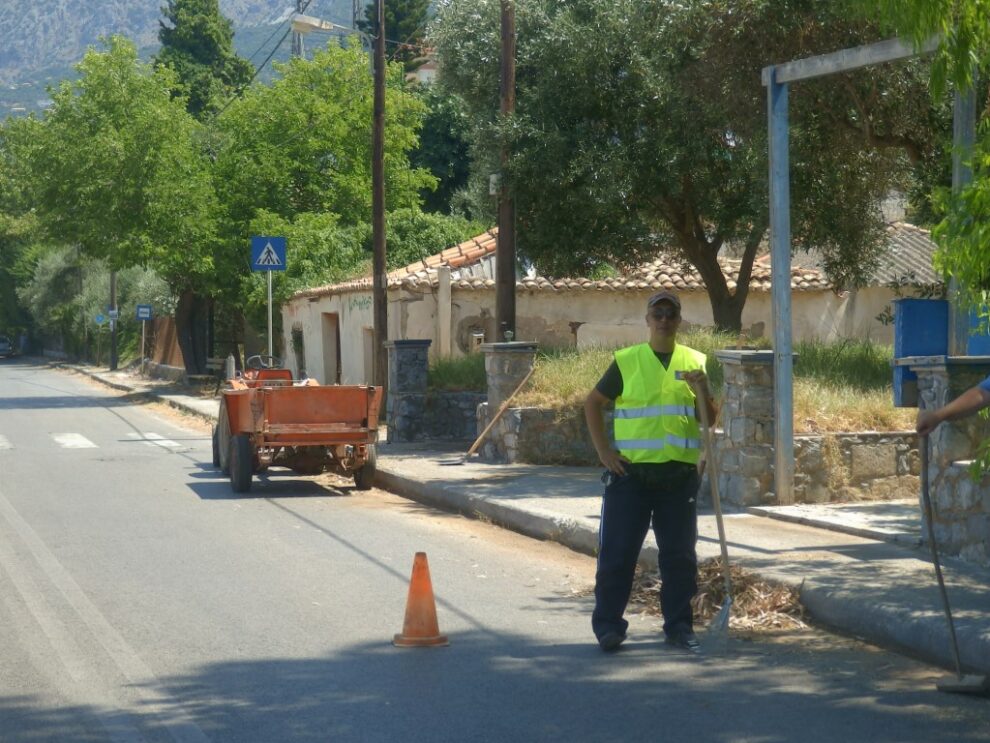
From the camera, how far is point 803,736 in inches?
225

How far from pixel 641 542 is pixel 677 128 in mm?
11881

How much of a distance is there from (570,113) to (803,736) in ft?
45.9

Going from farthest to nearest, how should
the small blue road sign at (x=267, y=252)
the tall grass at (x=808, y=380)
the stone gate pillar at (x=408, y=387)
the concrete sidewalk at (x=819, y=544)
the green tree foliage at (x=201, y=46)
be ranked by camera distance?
the green tree foliage at (x=201, y=46), the small blue road sign at (x=267, y=252), the stone gate pillar at (x=408, y=387), the tall grass at (x=808, y=380), the concrete sidewalk at (x=819, y=544)

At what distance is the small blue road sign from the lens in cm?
2170

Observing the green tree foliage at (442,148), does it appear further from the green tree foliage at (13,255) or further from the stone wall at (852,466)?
the stone wall at (852,466)

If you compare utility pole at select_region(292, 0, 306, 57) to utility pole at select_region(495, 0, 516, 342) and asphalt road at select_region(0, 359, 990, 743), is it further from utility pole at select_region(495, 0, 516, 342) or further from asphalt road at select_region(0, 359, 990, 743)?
asphalt road at select_region(0, 359, 990, 743)

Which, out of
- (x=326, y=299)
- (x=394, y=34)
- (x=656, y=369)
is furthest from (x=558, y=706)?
(x=394, y=34)

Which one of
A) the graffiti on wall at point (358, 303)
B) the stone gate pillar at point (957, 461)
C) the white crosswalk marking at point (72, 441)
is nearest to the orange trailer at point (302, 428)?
the white crosswalk marking at point (72, 441)

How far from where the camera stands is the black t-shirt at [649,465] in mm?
7215

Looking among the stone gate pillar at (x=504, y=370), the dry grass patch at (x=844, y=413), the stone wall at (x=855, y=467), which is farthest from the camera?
the stone gate pillar at (x=504, y=370)

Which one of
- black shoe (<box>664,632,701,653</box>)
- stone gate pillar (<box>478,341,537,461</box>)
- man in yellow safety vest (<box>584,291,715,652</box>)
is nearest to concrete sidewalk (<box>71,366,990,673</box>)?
stone gate pillar (<box>478,341,537,461</box>)

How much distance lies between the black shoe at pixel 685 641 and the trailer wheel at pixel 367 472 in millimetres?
8218

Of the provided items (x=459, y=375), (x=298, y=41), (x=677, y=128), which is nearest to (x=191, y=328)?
(x=298, y=41)

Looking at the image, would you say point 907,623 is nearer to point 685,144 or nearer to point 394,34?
point 685,144
